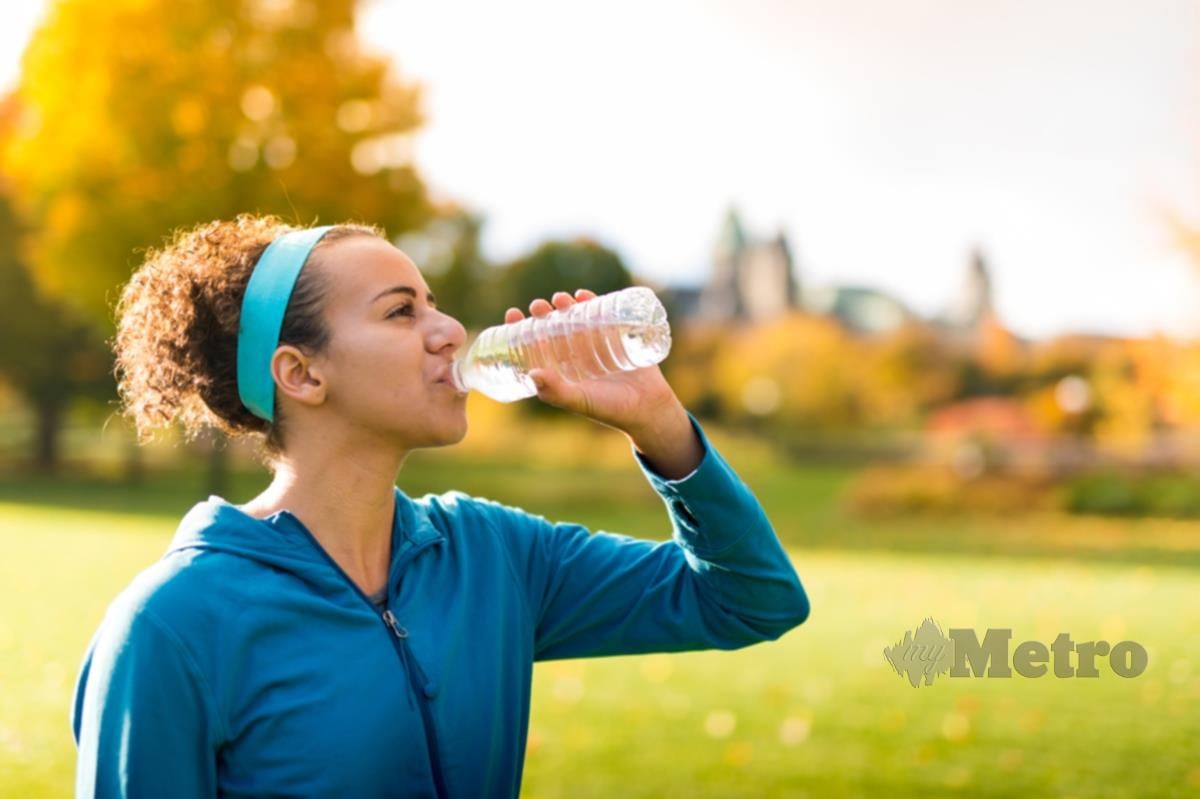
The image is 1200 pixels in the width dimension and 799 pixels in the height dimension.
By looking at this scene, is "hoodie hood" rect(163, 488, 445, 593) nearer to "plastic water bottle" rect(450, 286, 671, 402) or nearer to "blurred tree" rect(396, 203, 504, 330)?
"plastic water bottle" rect(450, 286, 671, 402)

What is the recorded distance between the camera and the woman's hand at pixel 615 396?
94.6 inches

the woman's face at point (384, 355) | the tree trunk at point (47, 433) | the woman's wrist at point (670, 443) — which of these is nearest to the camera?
the woman's face at point (384, 355)

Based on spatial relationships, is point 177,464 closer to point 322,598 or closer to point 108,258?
point 108,258

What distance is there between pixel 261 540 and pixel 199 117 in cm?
2007

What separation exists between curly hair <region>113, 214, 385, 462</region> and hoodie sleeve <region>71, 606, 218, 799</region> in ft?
1.89

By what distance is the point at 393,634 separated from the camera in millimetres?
2309

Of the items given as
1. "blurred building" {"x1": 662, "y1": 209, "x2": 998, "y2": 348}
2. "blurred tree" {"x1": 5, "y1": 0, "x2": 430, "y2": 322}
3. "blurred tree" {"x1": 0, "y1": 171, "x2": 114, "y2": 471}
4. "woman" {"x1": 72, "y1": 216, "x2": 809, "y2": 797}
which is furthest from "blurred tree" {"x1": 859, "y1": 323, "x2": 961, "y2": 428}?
"woman" {"x1": 72, "y1": 216, "x2": 809, "y2": 797}

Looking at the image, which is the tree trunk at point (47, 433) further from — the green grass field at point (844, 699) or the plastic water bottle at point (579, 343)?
the plastic water bottle at point (579, 343)

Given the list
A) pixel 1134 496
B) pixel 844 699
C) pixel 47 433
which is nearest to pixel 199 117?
pixel 47 433

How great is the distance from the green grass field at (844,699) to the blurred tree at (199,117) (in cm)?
759

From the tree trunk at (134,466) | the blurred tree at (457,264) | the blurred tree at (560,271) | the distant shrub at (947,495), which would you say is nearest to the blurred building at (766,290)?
the blurred tree at (560,271)

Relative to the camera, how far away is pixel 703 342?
49250 millimetres

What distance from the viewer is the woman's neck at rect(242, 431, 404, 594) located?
2416 mm

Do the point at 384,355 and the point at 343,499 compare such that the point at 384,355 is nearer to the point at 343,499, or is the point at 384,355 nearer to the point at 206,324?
the point at 343,499
